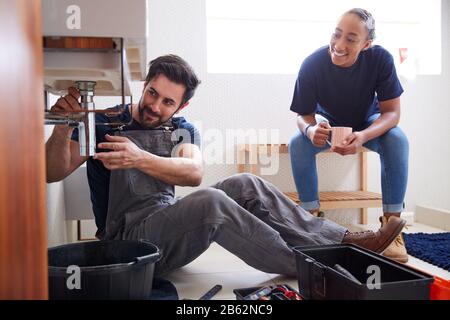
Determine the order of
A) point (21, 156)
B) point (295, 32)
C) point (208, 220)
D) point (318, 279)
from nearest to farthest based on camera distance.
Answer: point (21, 156) < point (318, 279) < point (208, 220) < point (295, 32)

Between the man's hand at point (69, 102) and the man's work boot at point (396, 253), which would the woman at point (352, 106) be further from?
the man's hand at point (69, 102)

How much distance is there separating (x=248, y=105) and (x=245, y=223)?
1.17 meters

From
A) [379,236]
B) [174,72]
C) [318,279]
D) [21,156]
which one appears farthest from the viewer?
[174,72]

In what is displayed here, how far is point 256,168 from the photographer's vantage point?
1.97 m

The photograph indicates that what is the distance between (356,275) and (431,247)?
2.24 feet

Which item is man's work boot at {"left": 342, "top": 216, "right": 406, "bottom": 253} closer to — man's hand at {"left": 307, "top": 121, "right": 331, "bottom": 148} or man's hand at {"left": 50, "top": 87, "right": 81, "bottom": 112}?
man's hand at {"left": 307, "top": 121, "right": 331, "bottom": 148}

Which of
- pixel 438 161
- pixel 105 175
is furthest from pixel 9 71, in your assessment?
pixel 438 161

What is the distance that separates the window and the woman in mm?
518

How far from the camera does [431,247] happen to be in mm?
1571

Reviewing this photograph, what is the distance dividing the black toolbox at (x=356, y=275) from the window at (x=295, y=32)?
1.32 metres

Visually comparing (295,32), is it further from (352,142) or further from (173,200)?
(173,200)

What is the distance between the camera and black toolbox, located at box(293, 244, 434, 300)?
784 millimetres

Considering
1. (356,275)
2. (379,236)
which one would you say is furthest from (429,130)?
(356,275)

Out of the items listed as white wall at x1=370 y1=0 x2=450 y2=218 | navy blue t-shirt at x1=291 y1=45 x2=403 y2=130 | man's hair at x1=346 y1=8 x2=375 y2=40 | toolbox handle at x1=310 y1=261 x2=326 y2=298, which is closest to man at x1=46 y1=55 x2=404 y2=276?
toolbox handle at x1=310 y1=261 x2=326 y2=298
